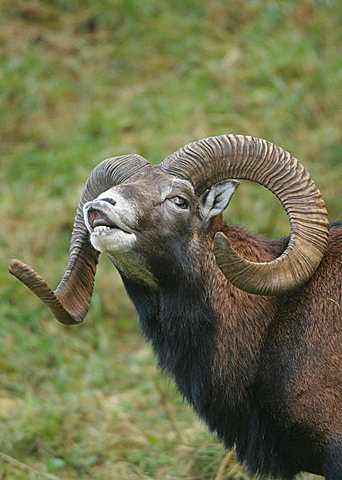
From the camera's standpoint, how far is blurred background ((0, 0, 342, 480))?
10750mm

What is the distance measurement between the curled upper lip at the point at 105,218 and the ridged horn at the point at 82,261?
64 centimetres

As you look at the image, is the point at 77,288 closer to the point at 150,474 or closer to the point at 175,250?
the point at 175,250

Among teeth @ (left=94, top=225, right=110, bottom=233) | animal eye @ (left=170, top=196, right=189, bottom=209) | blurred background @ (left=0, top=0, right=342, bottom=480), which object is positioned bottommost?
blurred background @ (left=0, top=0, right=342, bottom=480)

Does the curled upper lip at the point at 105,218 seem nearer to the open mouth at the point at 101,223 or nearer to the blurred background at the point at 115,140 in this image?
the open mouth at the point at 101,223

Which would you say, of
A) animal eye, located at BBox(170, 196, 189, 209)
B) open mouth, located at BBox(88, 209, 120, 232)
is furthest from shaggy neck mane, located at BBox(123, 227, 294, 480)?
open mouth, located at BBox(88, 209, 120, 232)

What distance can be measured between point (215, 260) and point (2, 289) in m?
6.16

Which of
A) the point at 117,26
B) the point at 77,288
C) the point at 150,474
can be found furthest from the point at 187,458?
the point at 117,26

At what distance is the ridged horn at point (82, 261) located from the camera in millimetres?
8516

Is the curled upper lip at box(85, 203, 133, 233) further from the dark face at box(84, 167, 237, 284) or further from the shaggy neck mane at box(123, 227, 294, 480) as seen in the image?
the shaggy neck mane at box(123, 227, 294, 480)

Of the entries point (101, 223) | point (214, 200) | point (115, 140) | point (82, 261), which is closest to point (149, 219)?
point (101, 223)

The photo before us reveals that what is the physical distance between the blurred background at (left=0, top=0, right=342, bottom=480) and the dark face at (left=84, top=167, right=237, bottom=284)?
2.37m

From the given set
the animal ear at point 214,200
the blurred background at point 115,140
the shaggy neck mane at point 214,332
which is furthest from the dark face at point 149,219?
the blurred background at point 115,140

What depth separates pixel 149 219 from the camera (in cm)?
804

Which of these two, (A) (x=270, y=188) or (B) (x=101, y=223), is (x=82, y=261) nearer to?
(B) (x=101, y=223)
